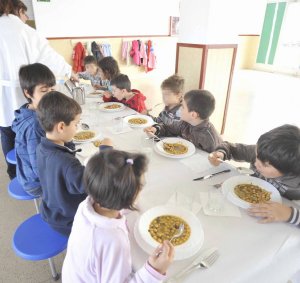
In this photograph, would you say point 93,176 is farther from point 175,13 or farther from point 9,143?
point 175,13

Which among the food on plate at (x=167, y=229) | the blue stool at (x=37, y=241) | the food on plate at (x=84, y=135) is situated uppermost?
the food on plate at (x=84, y=135)

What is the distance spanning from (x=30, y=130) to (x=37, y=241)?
579 mm


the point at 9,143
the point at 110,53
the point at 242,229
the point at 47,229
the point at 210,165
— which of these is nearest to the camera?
the point at 242,229

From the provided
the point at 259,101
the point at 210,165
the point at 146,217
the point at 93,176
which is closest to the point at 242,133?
the point at 259,101

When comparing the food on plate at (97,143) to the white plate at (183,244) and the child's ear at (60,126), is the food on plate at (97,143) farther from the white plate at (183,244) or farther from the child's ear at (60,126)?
the white plate at (183,244)

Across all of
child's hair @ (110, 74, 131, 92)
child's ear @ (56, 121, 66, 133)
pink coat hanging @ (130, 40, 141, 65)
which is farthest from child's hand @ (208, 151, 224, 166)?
pink coat hanging @ (130, 40, 141, 65)

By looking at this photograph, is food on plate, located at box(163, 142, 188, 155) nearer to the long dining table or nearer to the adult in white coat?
the long dining table

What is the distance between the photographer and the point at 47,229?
115cm

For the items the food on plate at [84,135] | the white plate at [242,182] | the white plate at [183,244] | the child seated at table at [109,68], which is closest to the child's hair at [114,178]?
the white plate at [183,244]

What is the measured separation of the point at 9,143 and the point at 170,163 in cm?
150

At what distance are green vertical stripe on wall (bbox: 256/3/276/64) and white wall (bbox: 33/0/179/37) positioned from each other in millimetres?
3780

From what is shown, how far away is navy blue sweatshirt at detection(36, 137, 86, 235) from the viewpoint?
0.99 meters

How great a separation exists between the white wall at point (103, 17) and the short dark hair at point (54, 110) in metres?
3.43

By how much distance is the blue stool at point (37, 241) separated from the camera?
103cm
